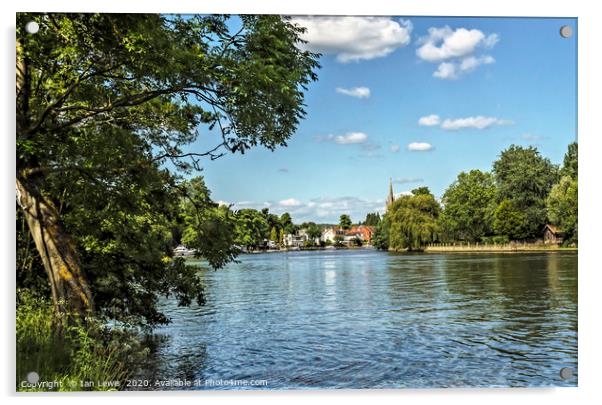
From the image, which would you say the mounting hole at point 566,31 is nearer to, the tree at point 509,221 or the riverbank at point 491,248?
the riverbank at point 491,248

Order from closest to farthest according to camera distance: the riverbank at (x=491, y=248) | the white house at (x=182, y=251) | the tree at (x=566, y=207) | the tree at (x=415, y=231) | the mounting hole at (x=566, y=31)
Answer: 1. the mounting hole at (x=566, y=31)
2. the tree at (x=566, y=207)
3. the white house at (x=182, y=251)
4. the riverbank at (x=491, y=248)
5. the tree at (x=415, y=231)

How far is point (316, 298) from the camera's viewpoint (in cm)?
1406

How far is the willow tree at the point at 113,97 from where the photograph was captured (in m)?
4.83

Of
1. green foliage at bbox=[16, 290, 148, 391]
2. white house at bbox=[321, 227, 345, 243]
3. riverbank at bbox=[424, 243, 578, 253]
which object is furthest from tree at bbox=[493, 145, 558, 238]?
green foliage at bbox=[16, 290, 148, 391]

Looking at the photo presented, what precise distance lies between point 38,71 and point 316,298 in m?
9.92

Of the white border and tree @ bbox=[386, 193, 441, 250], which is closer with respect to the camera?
the white border

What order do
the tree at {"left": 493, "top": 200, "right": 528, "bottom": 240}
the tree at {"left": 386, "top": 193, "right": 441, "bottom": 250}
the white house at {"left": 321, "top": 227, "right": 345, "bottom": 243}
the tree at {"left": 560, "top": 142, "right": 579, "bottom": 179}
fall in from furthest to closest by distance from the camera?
the tree at {"left": 386, "top": 193, "right": 441, "bottom": 250} → the tree at {"left": 493, "top": 200, "right": 528, "bottom": 240} → the white house at {"left": 321, "top": 227, "right": 345, "bottom": 243} → the tree at {"left": 560, "top": 142, "right": 579, "bottom": 179}

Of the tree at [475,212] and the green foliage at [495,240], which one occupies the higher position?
the tree at [475,212]

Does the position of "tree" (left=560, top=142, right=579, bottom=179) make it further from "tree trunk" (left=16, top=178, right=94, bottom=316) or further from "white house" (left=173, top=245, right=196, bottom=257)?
"tree trunk" (left=16, top=178, right=94, bottom=316)

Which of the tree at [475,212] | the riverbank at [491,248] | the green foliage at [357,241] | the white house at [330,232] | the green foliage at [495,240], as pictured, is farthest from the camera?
the green foliage at [495,240]

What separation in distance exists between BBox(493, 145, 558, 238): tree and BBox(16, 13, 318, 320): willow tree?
636 centimetres

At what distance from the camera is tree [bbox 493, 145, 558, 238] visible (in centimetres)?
1116

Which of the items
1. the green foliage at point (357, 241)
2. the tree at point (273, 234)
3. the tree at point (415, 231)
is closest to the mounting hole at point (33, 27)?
the tree at point (273, 234)
